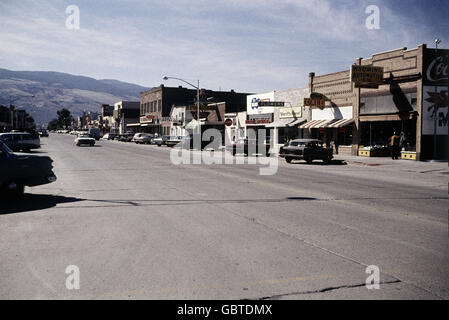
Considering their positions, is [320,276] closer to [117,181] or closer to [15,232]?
[15,232]

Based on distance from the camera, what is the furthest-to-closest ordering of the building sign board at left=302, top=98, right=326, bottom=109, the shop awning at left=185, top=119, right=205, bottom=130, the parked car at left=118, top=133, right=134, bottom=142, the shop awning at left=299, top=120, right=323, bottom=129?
the parked car at left=118, top=133, right=134, bottom=142 → the shop awning at left=185, top=119, right=205, bottom=130 → the shop awning at left=299, top=120, right=323, bottom=129 → the building sign board at left=302, top=98, right=326, bottom=109

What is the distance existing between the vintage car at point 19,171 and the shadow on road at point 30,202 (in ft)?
0.91

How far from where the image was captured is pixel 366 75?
93.5 ft

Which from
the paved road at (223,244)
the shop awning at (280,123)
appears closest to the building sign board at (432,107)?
the shop awning at (280,123)

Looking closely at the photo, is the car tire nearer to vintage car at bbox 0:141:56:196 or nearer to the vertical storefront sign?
vintage car at bbox 0:141:56:196

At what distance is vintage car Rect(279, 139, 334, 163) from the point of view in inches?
975

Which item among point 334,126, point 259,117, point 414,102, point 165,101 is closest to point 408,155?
point 414,102

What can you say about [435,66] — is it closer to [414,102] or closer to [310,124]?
[414,102]

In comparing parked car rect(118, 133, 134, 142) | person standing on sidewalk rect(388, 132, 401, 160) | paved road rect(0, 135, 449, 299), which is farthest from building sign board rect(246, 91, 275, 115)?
paved road rect(0, 135, 449, 299)

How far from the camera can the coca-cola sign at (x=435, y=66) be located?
87.1 ft

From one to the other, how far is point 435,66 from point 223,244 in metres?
25.3

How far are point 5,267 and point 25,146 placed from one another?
27892 millimetres

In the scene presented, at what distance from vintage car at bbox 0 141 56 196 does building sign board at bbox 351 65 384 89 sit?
2266 centimetres

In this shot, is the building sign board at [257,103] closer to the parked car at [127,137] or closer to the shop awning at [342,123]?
the shop awning at [342,123]
